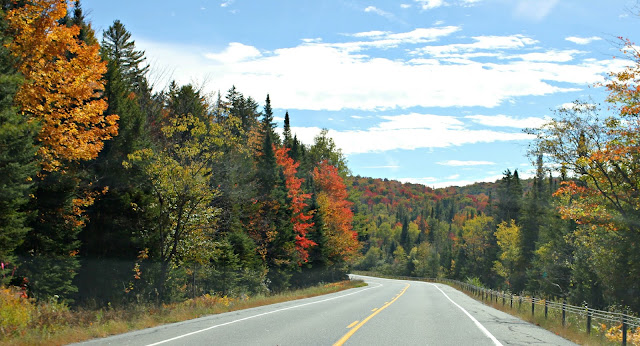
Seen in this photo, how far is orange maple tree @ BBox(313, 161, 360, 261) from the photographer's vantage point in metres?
62.7

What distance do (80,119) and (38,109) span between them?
1.35m

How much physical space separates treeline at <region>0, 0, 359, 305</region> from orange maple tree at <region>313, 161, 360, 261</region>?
58.7 feet

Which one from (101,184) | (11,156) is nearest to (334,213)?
(101,184)

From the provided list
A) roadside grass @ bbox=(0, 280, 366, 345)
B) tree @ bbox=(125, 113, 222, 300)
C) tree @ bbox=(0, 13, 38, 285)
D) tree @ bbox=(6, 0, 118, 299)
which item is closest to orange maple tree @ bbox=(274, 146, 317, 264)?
tree @ bbox=(125, 113, 222, 300)

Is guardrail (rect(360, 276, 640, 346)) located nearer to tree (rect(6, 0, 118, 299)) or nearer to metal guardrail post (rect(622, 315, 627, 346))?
metal guardrail post (rect(622, 315, 627, 346))

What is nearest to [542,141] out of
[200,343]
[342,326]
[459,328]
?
[459,328]

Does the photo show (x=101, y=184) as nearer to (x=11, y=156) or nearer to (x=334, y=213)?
(x=11, y=156)

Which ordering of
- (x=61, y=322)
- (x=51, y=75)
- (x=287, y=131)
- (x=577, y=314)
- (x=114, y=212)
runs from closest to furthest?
1. (x=61, y=322)
2. (x=51, y=75)
3. (x=577, y=314)
4. (x=114, y=212)
5. (x=287, y=131)

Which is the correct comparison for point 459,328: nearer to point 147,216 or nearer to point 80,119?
point 80,119

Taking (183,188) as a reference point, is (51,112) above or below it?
above

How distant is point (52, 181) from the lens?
806 inches

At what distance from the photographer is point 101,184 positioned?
24.6 meters

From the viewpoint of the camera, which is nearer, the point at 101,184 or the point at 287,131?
the point at 101,184

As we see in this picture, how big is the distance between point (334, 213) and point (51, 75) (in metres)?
50.2
